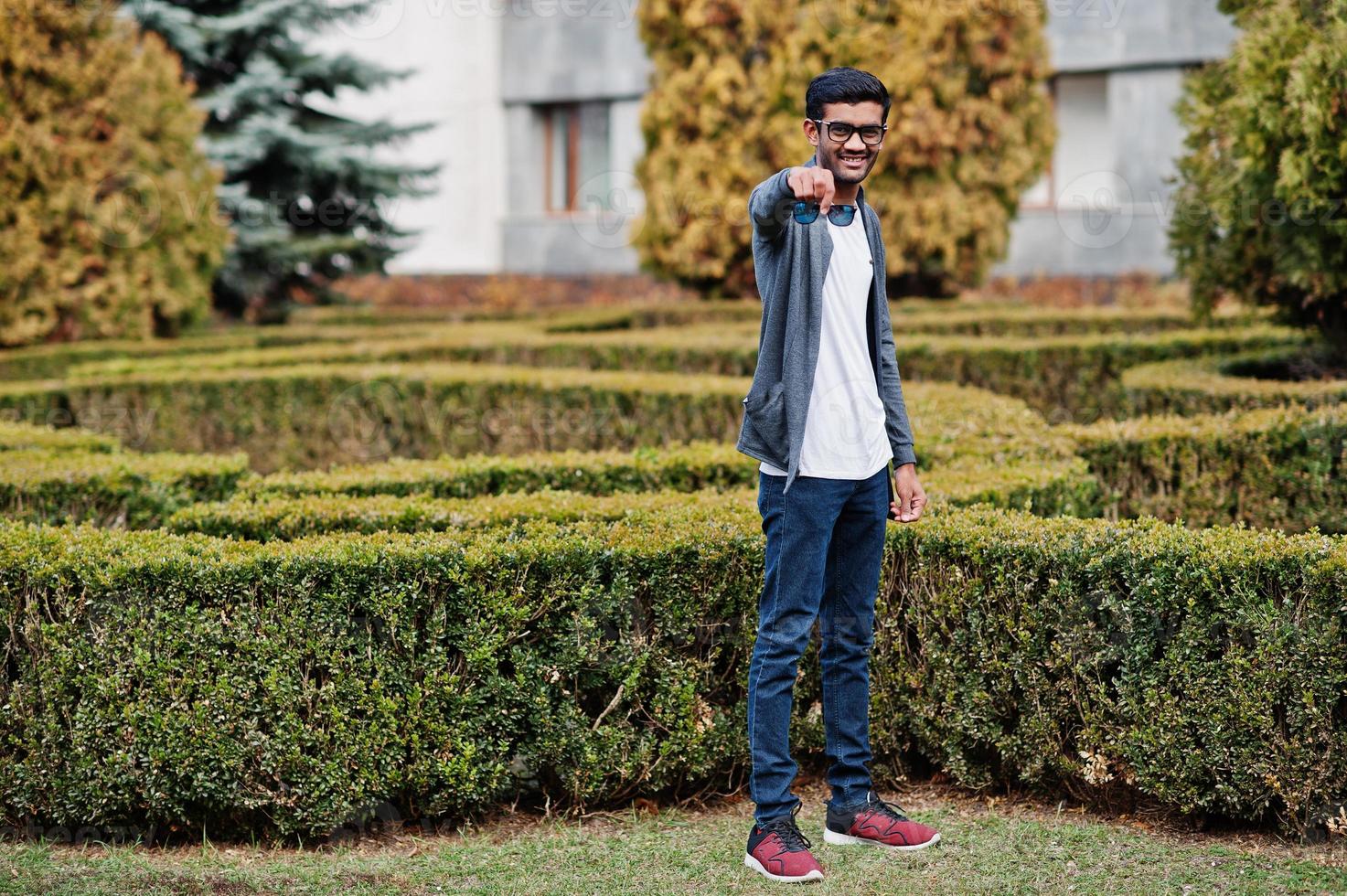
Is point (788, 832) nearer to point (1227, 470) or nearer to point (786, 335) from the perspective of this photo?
point (786, 335)

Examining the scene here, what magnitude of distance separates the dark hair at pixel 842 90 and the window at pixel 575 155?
20.0 meters

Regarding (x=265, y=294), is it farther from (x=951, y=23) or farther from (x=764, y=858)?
(x=764, y=858)

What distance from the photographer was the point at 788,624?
11.7 ft

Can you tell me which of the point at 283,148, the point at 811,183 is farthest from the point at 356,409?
the point at 283,148

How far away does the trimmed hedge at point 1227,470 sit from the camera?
617 centimetres

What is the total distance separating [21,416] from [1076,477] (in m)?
7.03

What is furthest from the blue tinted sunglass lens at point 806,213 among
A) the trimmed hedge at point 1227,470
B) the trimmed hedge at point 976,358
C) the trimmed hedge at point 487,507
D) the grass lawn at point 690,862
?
the trimmed hedge at point 976,358

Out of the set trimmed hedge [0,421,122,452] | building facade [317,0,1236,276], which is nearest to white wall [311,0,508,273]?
building facade [317,0,1236,276]

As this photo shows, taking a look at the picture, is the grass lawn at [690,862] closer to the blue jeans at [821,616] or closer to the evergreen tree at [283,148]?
the blue jeans at [821,616]

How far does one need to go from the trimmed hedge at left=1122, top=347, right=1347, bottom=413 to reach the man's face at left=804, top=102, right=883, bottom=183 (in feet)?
13.8

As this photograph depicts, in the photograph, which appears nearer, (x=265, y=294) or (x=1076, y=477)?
(x=1076, y=477)

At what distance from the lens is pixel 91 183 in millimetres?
12461

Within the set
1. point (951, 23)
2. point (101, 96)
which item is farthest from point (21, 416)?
point (951, 23)

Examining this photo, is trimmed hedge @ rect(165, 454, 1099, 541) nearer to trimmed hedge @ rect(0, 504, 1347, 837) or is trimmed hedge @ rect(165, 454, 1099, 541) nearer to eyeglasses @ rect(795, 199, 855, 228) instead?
trimmed hedge @ rect(0, 504, 1347, 837)
